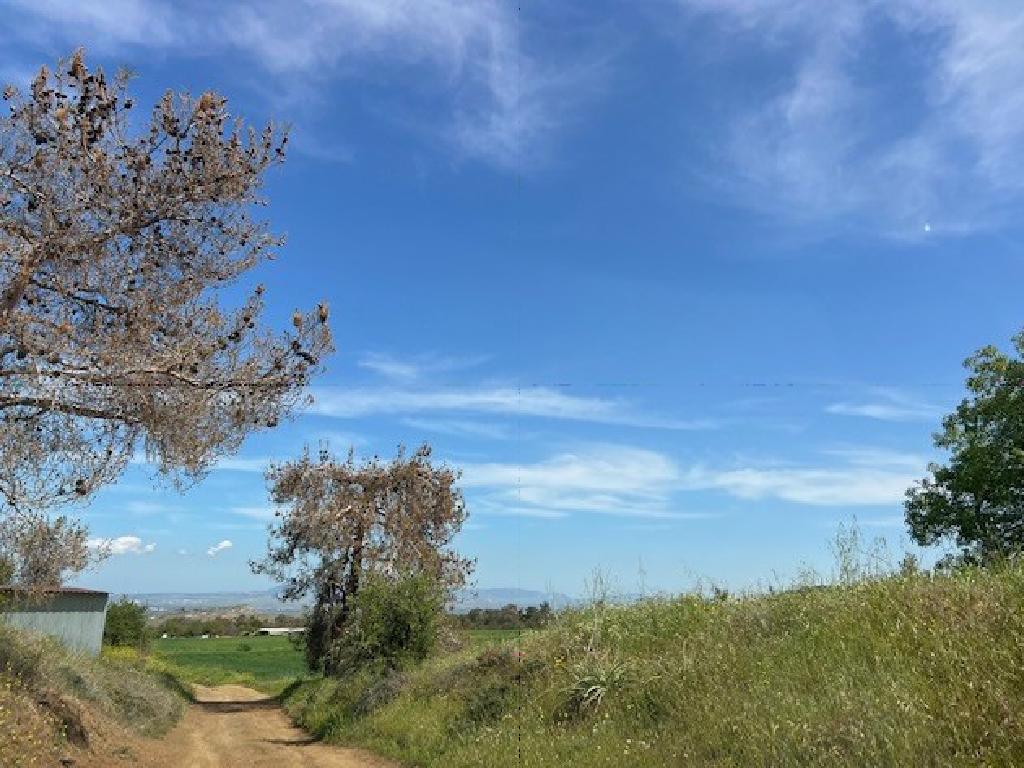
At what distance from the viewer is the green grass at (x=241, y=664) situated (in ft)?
197

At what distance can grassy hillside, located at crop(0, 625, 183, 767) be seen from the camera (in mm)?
15461

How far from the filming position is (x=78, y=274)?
47.5ft

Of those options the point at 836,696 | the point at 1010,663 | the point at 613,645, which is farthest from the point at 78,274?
the point at 1010,663

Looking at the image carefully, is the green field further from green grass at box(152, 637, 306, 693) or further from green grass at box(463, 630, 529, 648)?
green grass at box(463, 630, 529, 648)

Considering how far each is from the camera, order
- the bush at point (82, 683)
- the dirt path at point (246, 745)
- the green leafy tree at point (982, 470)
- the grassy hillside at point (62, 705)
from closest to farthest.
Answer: the grassy hillside at point (62, 705) → the dirt path at point (246, 745) → the bush at point (82, 683) → the green leafy tree at point (982, 470)

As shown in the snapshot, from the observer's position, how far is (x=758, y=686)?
384 inches

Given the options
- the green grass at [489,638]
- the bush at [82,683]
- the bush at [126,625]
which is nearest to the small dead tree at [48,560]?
the bush at [82,683]

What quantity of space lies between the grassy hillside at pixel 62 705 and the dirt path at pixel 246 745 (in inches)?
50.8

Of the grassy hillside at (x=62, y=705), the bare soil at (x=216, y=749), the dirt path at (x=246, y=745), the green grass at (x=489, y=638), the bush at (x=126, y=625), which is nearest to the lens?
the grassy hillside at (x=62, y=705)

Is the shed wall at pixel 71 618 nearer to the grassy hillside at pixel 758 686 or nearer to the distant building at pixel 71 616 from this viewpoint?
the distant building at pixel 71 616

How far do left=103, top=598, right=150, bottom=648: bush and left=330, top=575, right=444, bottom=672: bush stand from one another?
37.0 metres

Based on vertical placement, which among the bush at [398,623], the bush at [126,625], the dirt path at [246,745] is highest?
the bush at [398,623]

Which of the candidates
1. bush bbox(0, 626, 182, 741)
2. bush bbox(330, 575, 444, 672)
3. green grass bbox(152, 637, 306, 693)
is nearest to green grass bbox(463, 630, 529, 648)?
bush bbox(330, 575, 444, 672)

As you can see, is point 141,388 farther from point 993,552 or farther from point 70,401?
point 993,552
